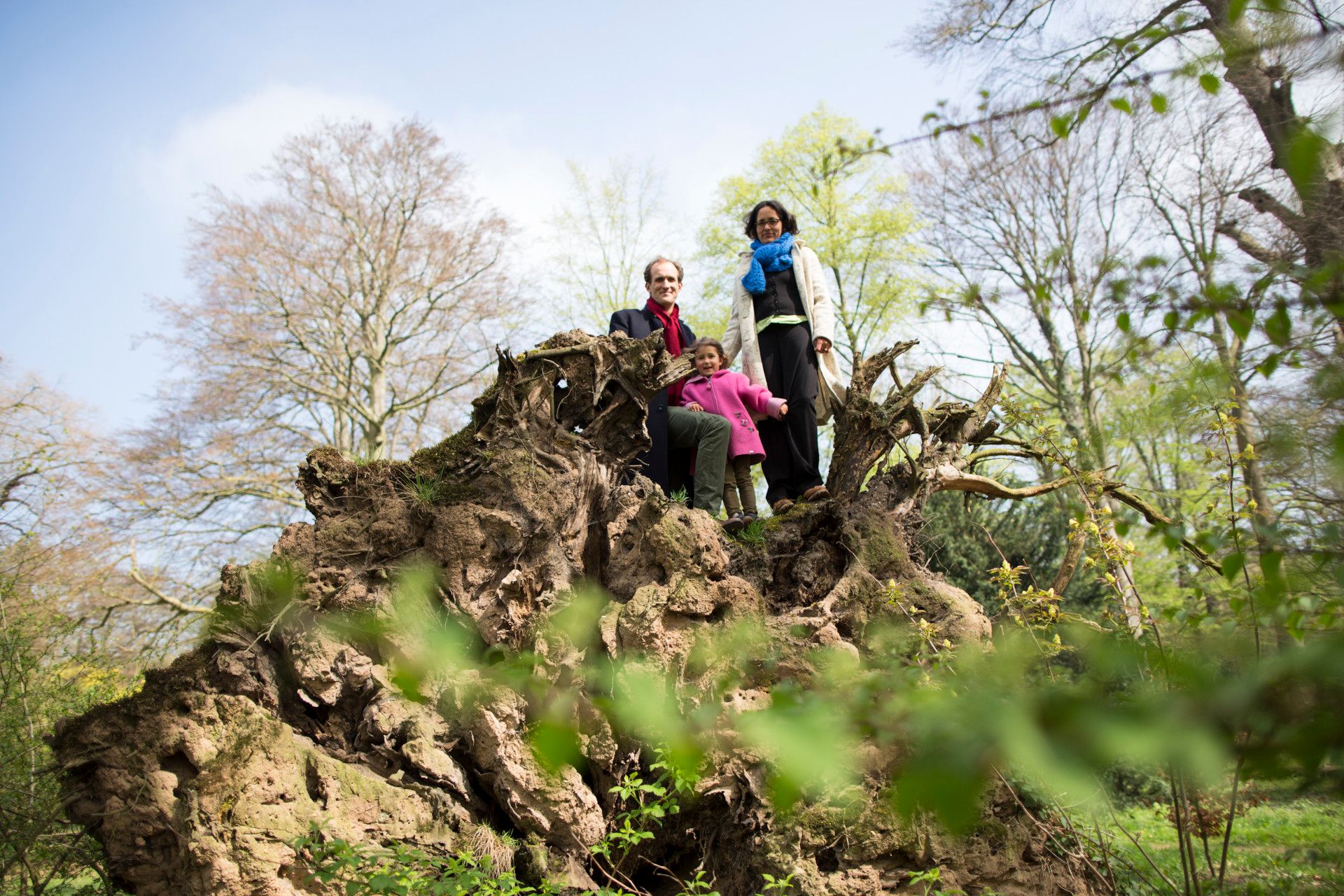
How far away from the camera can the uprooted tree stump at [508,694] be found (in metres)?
3.91

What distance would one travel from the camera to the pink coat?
20.1 ft

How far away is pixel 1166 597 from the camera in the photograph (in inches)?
710

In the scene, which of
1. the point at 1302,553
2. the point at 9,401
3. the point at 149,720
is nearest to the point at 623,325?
the point at 149,720

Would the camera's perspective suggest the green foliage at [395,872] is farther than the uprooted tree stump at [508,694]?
No

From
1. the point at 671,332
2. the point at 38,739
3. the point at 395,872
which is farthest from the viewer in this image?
the point at 671,332

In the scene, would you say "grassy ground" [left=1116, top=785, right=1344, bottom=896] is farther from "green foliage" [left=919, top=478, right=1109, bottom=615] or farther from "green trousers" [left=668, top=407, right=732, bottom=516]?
"green trousers" [left=668, top=407, right=732, bottom=516]

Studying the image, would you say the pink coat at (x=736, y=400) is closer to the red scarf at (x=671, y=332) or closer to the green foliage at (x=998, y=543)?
the red scarf at (x=671, y=332)

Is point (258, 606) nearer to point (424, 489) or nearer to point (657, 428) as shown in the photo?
point (424, 489)

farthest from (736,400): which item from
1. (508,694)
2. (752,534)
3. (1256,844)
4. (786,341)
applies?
(1256,844)

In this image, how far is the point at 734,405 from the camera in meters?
6.27

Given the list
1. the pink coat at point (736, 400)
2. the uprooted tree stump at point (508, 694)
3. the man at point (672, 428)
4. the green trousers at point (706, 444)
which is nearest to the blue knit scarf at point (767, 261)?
the man at point (672, 428)

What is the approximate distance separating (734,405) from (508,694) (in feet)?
9.14

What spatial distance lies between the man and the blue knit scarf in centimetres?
60

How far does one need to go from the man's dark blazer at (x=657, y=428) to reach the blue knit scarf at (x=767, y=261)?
0.63 meters
